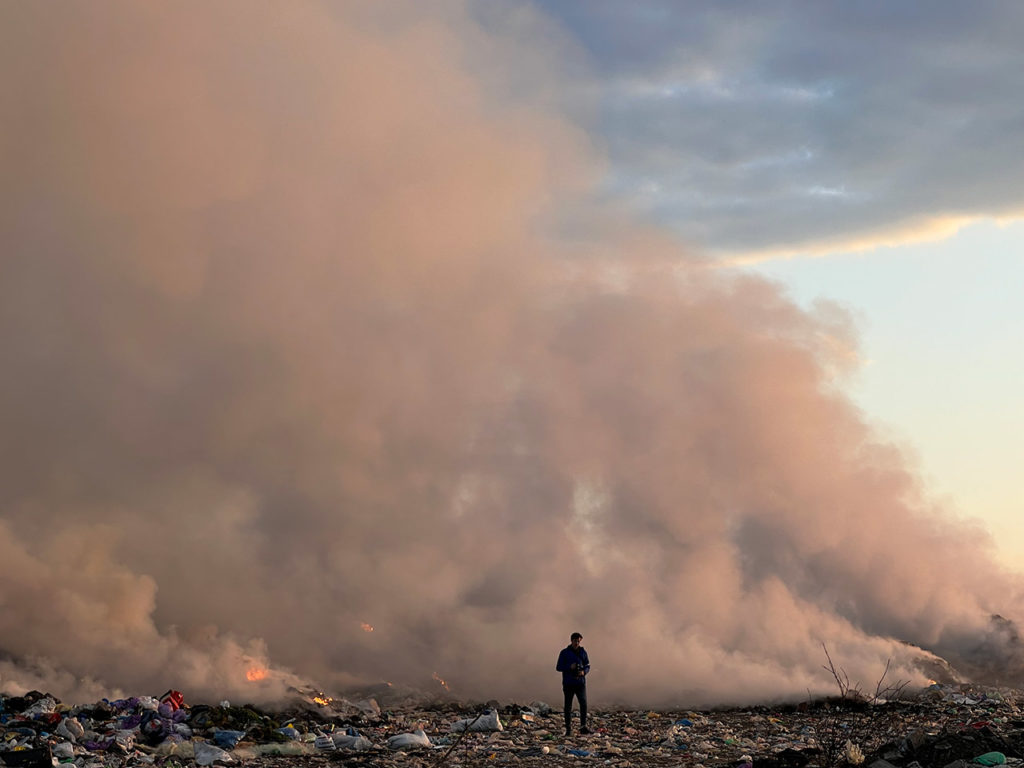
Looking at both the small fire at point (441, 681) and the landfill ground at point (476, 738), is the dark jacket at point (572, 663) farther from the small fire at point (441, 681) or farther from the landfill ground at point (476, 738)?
the small fire at point (441, 681)

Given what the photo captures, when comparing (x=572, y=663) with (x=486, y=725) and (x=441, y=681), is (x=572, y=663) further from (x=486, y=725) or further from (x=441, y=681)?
(x=441, y=681)

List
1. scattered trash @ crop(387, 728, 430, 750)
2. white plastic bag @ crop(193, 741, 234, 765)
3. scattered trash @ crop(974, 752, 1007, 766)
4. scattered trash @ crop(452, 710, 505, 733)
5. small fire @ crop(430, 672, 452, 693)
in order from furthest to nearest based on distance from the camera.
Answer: small fire @ crop(430, 672, 452, 693)
scattered trash @ crop(452, 710, 505, 733)
scattered trash @ crop(387, 728, 430, 750)
white plastic bag @ crop(193, 741, 234, 765)
scattered trash @ crop(974, 752, 1007, 766)

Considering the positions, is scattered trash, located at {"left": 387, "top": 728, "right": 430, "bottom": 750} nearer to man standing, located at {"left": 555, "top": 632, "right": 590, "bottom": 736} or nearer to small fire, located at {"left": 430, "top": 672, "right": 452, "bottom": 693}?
man standing, located at {"left": 555, "top": 632, "right": 590, "bottom": 736}

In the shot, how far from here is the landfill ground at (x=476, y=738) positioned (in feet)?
35.6

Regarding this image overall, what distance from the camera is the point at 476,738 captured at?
15.9 metres

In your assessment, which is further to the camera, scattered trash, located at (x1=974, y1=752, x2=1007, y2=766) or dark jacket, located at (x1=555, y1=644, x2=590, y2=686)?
dark jacket, located at (x1=555, y1=644, x2=590, y2=686)

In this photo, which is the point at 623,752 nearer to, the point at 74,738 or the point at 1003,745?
the point at 1003,745

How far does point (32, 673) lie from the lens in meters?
23.4

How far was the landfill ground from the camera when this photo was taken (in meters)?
10.9

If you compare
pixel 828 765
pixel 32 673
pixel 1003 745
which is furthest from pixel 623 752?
pixel 32 673

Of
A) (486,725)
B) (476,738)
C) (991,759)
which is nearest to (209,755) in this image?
(476,738)

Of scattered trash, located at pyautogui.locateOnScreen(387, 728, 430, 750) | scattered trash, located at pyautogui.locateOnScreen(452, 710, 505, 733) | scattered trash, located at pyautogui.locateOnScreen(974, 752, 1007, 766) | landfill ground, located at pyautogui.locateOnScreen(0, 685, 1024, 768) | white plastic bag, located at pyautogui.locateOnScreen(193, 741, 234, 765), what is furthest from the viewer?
scattered trash, located at pyautogui.locateOnScreen(452, 710, 505, 733)

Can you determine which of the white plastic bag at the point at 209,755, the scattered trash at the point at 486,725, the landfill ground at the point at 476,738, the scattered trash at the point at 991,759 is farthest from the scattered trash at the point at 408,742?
the scattered trash at the point at 991,759

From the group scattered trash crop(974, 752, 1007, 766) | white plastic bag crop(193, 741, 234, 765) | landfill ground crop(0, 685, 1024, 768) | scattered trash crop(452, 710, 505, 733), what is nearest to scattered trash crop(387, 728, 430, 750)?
landfill ground crop(0, 685, 1024, 768)
